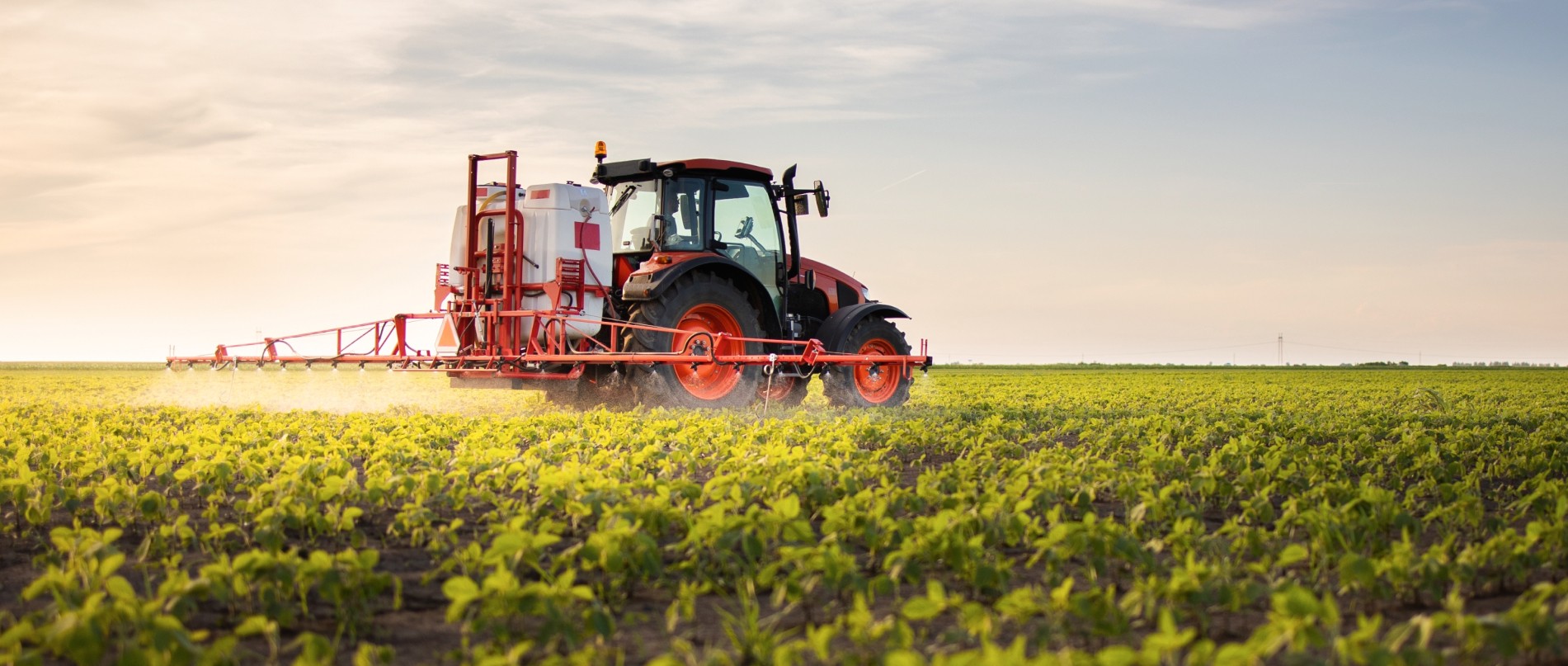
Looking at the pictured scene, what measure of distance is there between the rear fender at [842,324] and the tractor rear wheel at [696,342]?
1069 mm

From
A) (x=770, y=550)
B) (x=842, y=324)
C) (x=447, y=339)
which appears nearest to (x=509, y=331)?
(x=447, y=339)

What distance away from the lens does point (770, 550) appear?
4578 millimetres

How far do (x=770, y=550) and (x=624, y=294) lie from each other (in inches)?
277

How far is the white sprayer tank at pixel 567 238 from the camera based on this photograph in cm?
1137

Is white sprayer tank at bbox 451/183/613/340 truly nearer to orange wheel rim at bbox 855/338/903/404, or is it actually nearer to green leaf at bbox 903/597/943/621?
orange wheel rim at bbox 855/338/903/404

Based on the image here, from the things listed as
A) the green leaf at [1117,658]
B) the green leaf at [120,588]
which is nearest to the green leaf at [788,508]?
the green leaf at [1117,658]

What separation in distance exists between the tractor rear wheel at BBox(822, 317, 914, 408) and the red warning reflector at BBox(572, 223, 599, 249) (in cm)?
312

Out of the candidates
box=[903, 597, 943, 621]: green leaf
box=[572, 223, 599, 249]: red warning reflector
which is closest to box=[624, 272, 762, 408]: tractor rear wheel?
box=[572, 223, 599, 249]: red warning reflector

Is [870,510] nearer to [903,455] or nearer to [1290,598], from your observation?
[1290,598]

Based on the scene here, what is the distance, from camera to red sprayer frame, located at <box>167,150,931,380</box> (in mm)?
10844

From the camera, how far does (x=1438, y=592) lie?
12.9 ft

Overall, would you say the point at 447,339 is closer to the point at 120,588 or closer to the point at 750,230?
the point at 750,230

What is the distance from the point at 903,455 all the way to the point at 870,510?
3358mm

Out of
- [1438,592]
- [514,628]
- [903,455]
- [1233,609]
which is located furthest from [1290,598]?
[903,455]
